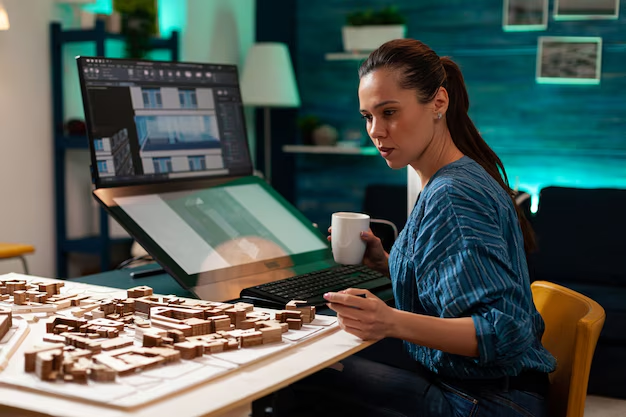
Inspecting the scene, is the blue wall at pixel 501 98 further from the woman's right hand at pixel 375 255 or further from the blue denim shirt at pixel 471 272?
the blue denim shirt at pixel 471 272

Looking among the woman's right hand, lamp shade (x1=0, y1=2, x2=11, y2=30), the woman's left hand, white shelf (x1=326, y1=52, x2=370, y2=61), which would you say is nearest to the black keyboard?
the woman's right hand

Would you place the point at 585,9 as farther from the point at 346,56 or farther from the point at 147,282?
the point at 147,282

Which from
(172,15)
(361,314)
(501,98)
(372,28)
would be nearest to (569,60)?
(501,98)

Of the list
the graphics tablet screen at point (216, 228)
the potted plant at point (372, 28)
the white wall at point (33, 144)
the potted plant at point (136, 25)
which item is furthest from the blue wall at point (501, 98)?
the graphics tablet screen at point (216, 228)

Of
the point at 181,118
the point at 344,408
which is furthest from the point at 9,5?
the point at 344,408

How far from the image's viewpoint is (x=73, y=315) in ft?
4.32

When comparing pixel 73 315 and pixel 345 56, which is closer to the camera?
pixel 73 315

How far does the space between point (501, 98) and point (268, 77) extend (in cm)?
145

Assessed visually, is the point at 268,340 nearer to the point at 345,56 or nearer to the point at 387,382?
the point at 387,382

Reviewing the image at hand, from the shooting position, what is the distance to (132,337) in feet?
3.95

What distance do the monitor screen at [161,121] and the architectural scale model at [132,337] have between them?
361 millimetres

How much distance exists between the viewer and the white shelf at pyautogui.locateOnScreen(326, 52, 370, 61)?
4.84m

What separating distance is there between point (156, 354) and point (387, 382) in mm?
509

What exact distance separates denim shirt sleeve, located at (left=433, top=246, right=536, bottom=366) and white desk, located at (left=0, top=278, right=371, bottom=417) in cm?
22
